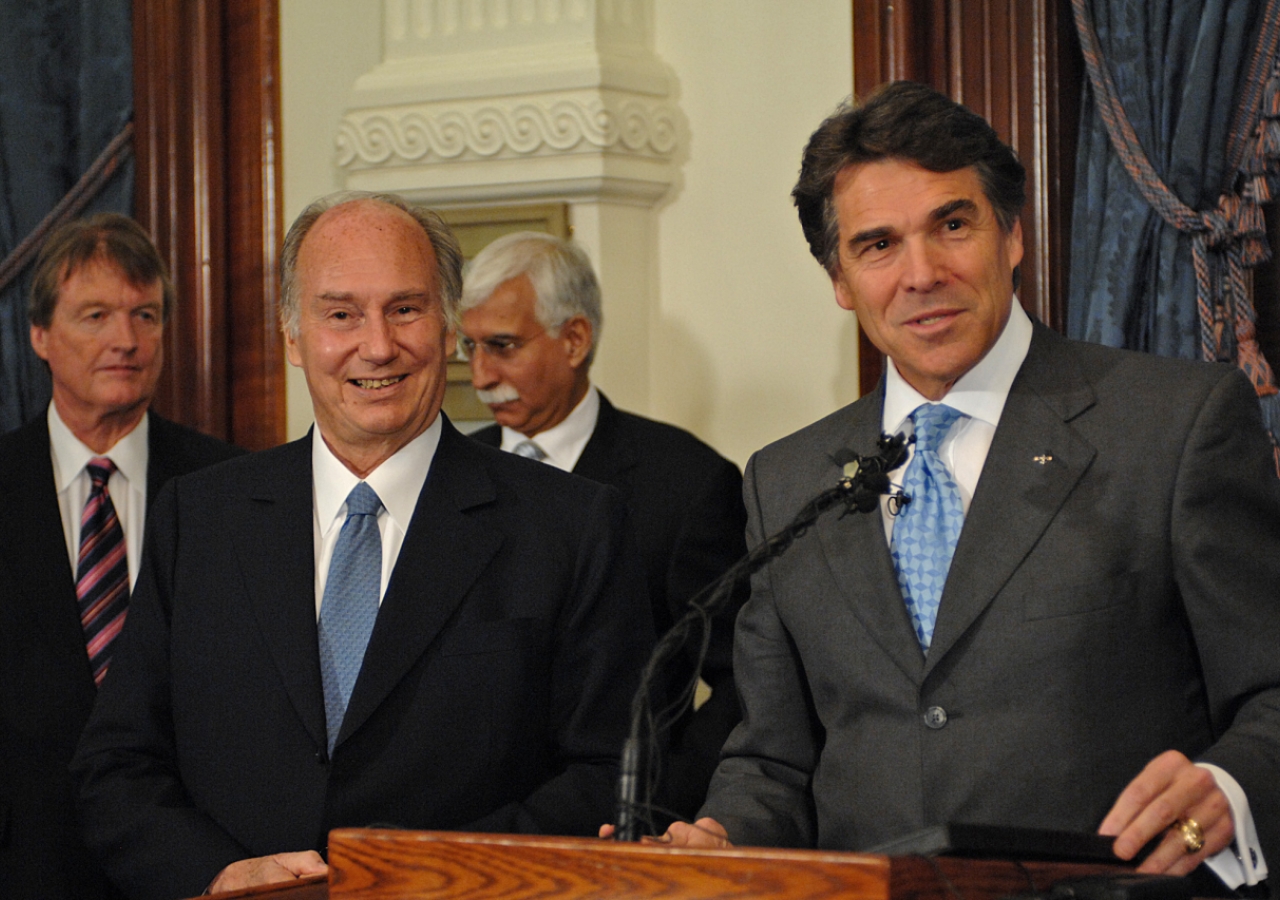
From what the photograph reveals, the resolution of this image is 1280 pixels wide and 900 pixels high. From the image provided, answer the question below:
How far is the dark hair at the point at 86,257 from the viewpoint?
139 inches

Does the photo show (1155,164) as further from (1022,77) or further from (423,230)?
(423,230)

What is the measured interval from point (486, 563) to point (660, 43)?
1.95m

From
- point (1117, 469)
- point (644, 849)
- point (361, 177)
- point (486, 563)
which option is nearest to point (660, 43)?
point (361, 177)

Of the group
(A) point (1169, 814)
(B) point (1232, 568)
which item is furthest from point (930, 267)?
(A) point (1169, 814)

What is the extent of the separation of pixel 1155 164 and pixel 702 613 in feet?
6.63

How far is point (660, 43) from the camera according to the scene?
3971 millimetres

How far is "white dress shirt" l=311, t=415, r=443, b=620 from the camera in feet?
8.16

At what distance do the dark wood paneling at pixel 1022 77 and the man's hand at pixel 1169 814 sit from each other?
70.3 inches

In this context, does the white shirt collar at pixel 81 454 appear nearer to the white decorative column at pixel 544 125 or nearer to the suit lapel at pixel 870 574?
the white decorative column at pixel 544 125

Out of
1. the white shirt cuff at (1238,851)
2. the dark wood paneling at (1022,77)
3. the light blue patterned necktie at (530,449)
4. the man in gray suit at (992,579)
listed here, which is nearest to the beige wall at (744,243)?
the dark wood paneling at (1022,77)

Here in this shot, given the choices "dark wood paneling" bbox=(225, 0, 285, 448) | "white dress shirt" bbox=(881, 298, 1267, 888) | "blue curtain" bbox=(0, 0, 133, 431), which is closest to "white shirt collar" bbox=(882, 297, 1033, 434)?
"white dress shirt" bbox=(881, 298, 1267, 888)

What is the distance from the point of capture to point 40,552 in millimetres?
3232

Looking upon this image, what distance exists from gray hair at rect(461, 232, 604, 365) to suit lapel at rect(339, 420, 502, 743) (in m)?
1.08

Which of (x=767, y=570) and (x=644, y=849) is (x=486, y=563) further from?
(x=644, y=849)
